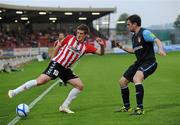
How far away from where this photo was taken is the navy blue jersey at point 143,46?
11.2 m

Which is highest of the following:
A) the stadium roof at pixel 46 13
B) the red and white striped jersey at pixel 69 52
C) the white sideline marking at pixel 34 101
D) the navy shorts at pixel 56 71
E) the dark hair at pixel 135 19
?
the dark hair at pixel 135 19

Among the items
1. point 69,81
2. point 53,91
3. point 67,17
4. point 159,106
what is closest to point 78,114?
point 69,81

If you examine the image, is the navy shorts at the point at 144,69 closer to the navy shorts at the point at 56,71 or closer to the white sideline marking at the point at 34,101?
the navy shorts at the point at 56,71

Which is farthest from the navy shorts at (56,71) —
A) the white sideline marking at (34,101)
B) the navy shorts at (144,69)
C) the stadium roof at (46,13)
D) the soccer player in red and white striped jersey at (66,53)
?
the stadium roof at (46,13)

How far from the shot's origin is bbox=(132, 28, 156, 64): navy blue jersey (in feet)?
36.7

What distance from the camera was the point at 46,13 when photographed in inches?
2662

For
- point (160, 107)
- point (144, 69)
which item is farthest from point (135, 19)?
point (160, 107)

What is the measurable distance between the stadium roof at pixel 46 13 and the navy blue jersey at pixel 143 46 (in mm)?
44987

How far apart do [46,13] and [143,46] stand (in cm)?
5712

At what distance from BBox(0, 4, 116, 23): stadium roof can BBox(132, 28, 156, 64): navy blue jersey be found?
148 ft

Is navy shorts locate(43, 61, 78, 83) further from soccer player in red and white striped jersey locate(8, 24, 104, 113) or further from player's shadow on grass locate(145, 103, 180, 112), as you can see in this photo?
player's shadow on grass locate(145, 103, 180, 112)

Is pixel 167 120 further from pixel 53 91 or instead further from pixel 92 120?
pixel 53 91

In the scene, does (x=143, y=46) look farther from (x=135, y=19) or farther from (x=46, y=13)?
(x=46, y=13)

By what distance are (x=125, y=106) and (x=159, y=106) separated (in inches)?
46.4
